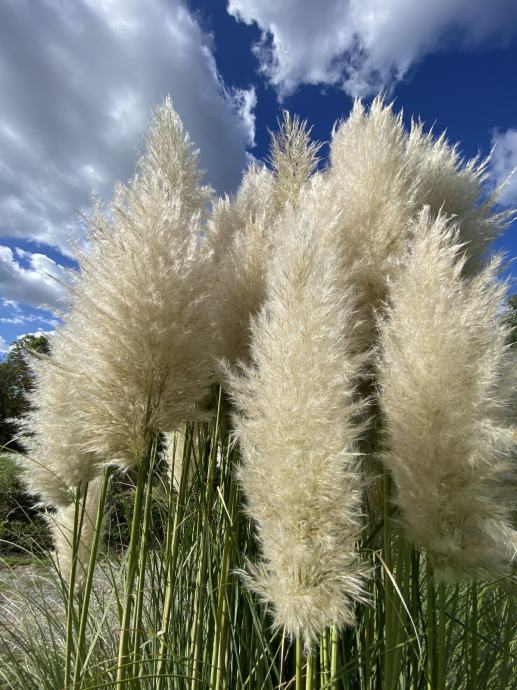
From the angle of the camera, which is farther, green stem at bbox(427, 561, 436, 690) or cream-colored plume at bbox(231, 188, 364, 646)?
green stem at bbox(427, 561, 436, 690)

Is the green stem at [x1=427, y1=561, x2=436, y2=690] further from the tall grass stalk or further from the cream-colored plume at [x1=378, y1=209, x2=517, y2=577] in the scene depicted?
the cream-colored plume at [x1=378, y1=209, x2=517, y2=577]

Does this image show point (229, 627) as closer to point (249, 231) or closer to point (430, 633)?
point (430, 633)

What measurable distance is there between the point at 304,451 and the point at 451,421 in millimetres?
457

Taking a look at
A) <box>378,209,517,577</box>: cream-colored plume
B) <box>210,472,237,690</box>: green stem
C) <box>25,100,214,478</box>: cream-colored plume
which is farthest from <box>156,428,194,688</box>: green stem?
<box>378,209,517,577</box>: cream-colored plume

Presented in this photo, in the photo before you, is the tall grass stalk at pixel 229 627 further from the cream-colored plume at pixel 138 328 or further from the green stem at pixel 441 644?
the cream-colored plume at pixel 138 328

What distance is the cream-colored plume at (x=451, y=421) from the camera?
1266mm

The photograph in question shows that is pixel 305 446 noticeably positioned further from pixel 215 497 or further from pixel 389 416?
pixel 215 497

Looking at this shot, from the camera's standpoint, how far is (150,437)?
154cm

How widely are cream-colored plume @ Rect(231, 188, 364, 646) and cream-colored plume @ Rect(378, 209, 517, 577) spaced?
222 millimetres

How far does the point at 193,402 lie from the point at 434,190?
1544 millimetres

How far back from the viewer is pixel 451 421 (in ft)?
4.28

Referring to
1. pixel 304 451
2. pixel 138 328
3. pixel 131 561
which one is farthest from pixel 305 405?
pixel 131 561

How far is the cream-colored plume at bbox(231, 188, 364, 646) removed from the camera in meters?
1.09

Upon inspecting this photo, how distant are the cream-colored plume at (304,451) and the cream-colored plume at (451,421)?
222mm
